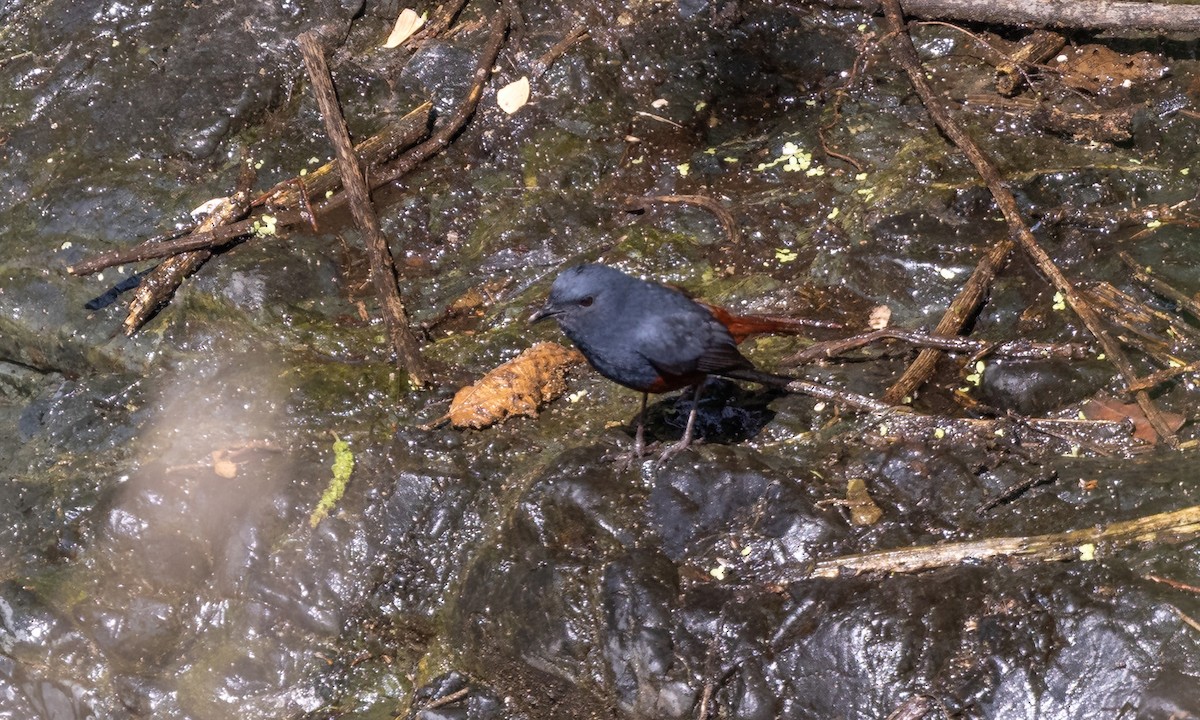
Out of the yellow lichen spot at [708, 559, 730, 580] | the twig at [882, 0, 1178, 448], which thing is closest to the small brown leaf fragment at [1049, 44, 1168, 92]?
the twig at [882, 0, 1178, 448]

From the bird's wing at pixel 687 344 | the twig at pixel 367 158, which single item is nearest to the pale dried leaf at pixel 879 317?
the bird's wing at pixel 687 344

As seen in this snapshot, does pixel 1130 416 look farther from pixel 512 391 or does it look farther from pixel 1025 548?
pixel 512 391

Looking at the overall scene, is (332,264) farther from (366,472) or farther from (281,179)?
(366,472)

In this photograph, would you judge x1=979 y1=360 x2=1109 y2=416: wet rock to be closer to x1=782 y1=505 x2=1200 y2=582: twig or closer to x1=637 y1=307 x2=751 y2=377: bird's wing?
x1=782 y1=505 x2=1200 y2=582: twig

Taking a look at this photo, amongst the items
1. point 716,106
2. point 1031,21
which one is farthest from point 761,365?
point 1031,21

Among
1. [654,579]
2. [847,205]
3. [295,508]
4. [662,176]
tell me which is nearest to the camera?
[654,579]

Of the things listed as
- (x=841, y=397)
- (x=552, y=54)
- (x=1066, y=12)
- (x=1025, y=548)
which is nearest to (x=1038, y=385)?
(x=841, y=397)
